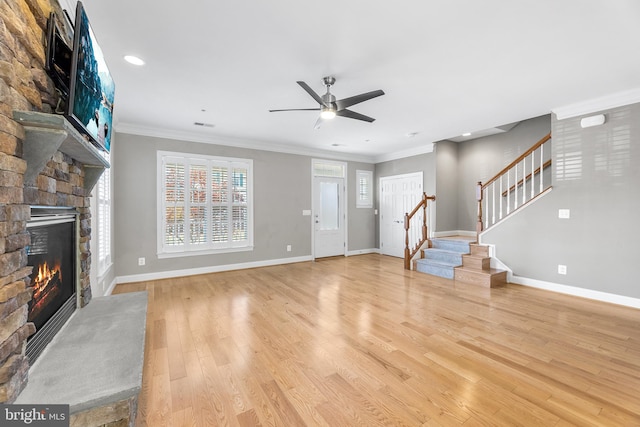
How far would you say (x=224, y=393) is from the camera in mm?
1883

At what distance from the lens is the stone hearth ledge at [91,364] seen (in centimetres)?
130

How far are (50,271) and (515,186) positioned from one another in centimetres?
660

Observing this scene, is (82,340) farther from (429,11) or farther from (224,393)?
(429,11)

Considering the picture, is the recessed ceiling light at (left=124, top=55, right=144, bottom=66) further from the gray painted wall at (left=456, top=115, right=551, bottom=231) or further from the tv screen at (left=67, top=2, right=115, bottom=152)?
the gray painted wall at (left=456, top=115, right=551, bottom=231)

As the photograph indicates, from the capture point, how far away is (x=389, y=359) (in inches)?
90.2

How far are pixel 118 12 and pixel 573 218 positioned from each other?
19.1 feet

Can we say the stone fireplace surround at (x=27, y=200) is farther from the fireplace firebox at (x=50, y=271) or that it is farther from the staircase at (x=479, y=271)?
the staircase at (x=479, y=271)

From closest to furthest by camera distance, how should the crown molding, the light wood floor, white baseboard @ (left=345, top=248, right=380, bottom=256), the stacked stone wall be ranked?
the stacked stone wall, the light wood floor, the crown molding, white baseboard @ (left=345, top=248, right=380, bottom=256)

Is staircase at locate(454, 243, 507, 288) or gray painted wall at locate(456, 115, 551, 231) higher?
gray painted wall at locate(456, 115, 551, 231)

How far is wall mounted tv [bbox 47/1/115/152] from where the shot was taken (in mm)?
1433

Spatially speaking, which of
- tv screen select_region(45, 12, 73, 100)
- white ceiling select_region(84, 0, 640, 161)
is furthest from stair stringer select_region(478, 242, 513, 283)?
tv screen select_region(45, 12, 73, 100)

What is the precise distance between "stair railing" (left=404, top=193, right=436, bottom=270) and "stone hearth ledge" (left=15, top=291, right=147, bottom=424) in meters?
4.81

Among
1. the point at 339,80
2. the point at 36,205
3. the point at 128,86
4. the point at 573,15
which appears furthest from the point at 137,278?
the point at 573,15

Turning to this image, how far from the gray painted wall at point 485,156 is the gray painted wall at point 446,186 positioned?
0.15 metres
